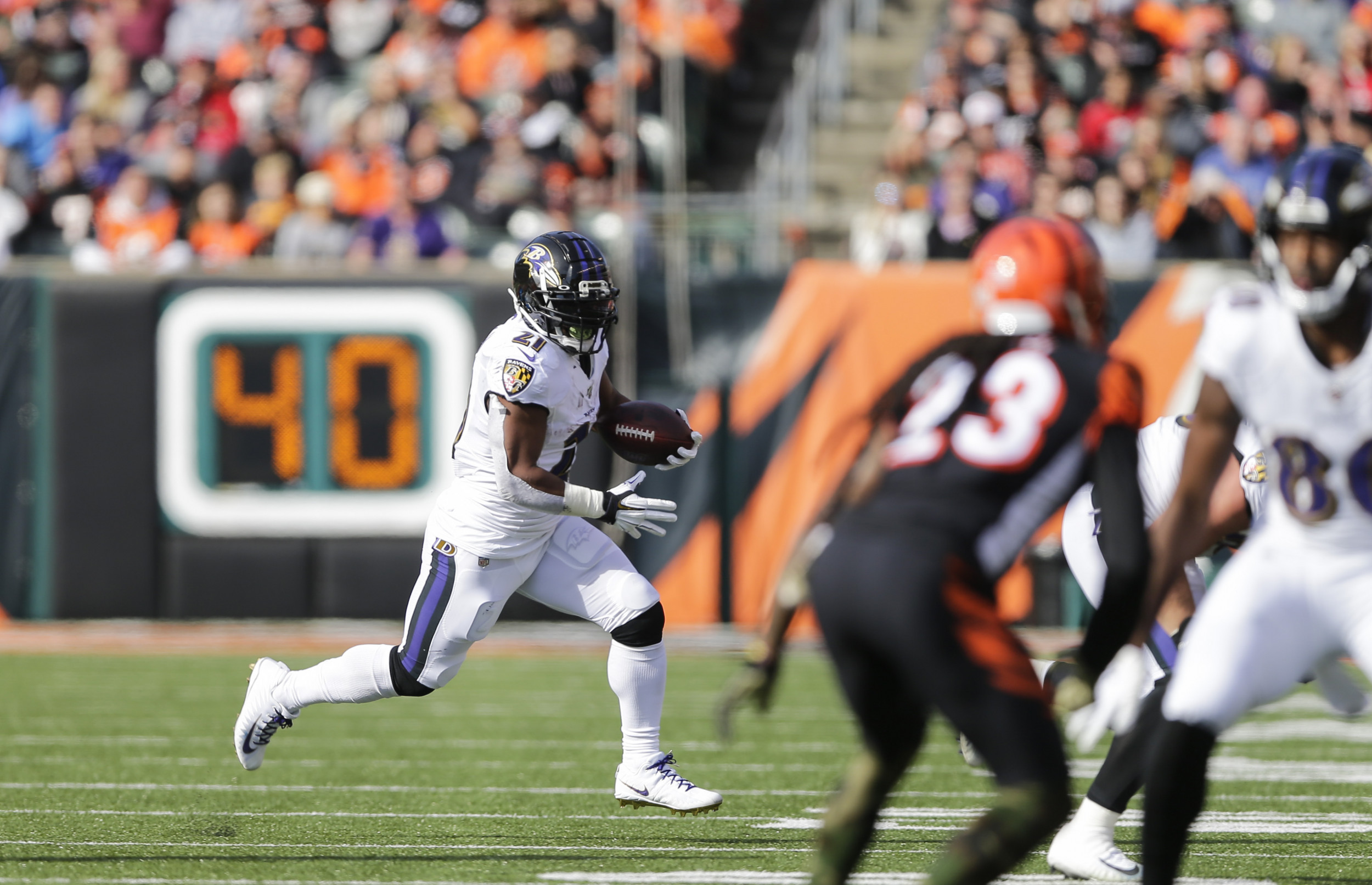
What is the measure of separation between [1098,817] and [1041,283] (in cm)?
173

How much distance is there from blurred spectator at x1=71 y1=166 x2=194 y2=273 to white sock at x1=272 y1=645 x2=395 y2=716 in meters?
7.06

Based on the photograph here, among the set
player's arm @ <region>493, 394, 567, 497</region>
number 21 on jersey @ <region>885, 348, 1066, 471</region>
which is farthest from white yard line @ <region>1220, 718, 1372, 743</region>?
number 21 on jersey @ <region>885, 348, 1066, 471</region>

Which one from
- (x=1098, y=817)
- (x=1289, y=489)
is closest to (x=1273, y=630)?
(x=1289, y=489)

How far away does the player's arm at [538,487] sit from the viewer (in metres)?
5.51

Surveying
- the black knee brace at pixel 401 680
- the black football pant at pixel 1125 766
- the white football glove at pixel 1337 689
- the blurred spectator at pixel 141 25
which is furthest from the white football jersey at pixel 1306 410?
the blurred spectator at pixel 141 25

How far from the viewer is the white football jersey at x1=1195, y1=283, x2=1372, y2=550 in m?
3.47

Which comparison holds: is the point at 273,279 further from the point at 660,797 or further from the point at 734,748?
the point at 660,797

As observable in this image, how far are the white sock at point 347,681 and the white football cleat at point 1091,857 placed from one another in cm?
194

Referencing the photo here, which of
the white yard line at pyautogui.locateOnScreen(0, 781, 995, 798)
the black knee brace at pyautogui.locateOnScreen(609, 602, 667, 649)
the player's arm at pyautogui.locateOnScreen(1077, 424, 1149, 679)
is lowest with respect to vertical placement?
the white yard line at pyautogui.locateOnScreen(0, 781, 995, 798)

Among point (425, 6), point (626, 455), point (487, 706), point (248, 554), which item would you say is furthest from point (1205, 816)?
point (425, 6)

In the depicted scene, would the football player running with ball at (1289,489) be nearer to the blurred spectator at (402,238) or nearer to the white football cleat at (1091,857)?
the white football cleat at (1091,857)

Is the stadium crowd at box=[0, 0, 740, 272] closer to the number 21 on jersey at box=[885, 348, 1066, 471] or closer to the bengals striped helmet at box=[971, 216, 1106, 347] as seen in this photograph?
the bengals striped helmet at box=[971, 216, 1106, 347]

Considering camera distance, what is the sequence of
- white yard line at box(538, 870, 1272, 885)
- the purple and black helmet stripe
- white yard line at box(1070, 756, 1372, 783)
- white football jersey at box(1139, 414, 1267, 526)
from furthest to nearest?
white yard line at box(1070, 756, 1372, 783), the purple and black helmet stripe, white football jersey at box(1139, 414, 1267, 526), white yard line at box(538, 870, 1272, 885)

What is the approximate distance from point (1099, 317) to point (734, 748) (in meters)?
3.89
